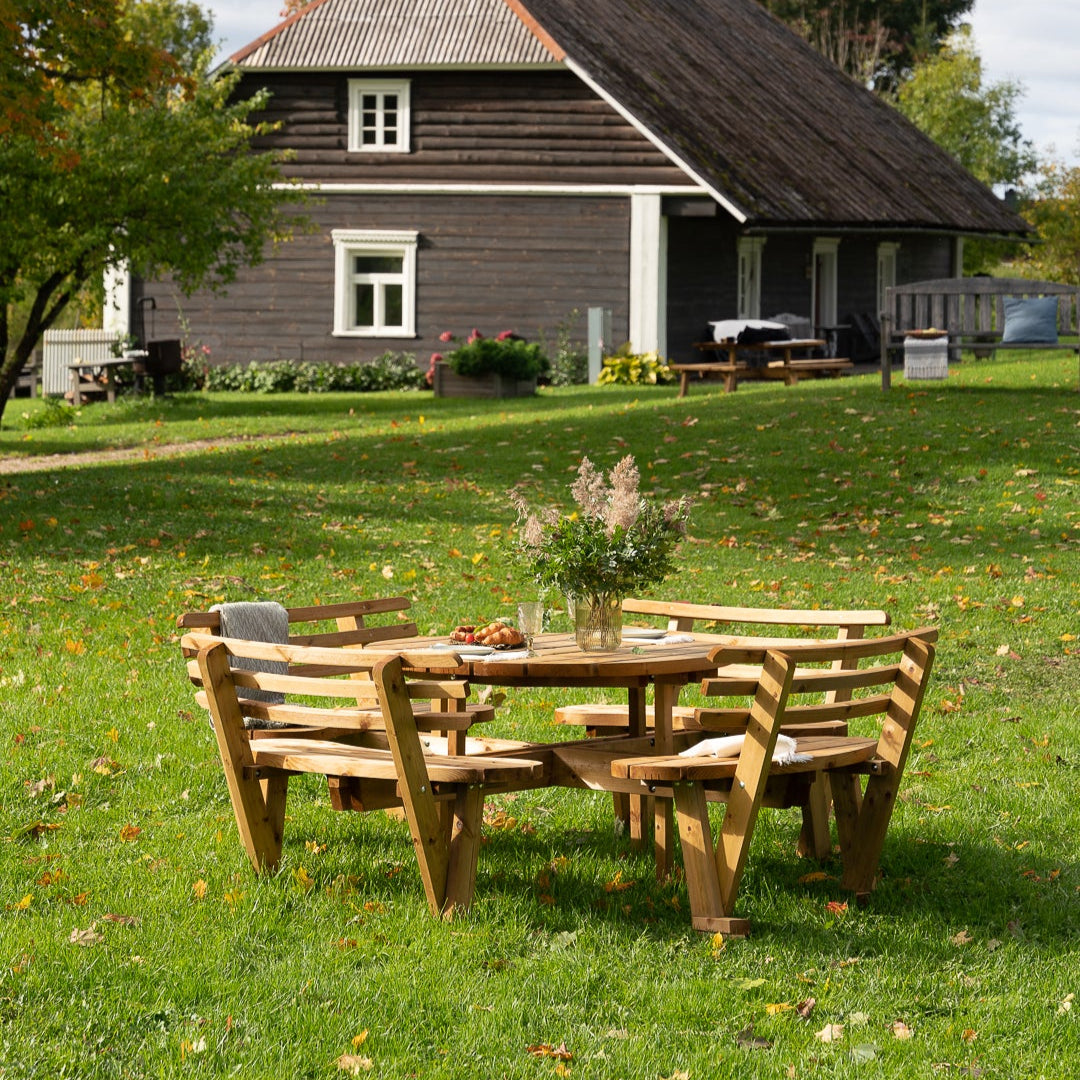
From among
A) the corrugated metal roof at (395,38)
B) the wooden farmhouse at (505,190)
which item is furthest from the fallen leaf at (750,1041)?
the corrugated metal roof at (395,38)

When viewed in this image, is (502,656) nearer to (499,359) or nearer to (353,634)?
(353,634)

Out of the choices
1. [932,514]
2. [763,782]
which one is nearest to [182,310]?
[932,514]

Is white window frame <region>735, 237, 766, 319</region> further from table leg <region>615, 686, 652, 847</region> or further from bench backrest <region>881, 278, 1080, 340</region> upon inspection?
table leg <region>615, 686, 652, 847</region>

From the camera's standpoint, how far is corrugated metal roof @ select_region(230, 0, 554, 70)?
2709 centimetres

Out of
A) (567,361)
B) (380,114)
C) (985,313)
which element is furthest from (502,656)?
(380,114)

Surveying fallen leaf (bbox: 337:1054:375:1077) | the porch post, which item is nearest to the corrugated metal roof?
the porch post

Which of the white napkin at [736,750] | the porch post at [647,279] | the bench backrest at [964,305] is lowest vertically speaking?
the white napkin at [736,750]

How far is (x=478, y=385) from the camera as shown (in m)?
25.1

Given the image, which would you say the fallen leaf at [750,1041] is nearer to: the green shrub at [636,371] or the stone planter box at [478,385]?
the stone planter box at [478,385]

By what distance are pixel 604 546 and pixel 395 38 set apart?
2370 cm

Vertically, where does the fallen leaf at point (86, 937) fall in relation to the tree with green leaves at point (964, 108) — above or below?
below

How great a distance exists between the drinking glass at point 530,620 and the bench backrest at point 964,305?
13.5 m

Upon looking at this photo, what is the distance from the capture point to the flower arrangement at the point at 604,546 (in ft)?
19.2

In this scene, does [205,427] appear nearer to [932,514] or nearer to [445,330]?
[445,330]
